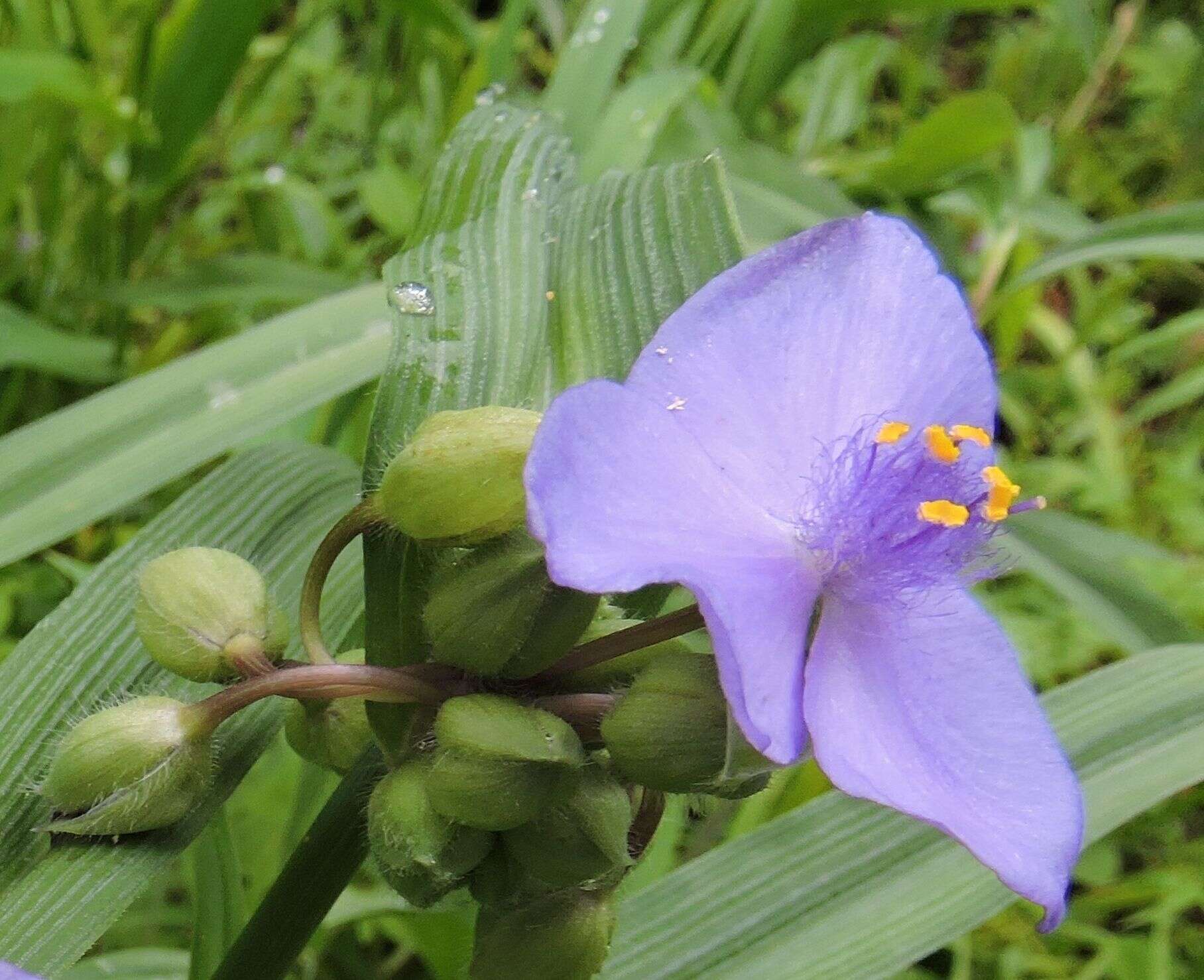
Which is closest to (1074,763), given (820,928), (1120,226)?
(820,928)

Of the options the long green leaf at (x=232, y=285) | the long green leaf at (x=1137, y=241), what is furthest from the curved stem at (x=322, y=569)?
the long green leaf at (x=1137, y=241)

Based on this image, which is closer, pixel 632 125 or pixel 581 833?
pixel 581 833

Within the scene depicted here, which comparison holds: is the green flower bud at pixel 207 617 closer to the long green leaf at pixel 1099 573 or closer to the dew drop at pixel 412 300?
the dew drop at pixel 412 300

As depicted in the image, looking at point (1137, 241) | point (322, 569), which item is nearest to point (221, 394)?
point (322, 569)

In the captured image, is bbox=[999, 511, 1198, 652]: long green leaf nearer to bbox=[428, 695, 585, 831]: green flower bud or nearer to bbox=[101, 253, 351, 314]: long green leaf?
bbox=[428, 695, 585, 831]: green flower bud

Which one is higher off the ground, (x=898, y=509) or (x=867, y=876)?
(x=898, y=509)

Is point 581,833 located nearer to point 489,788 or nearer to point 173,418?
point 489,788
